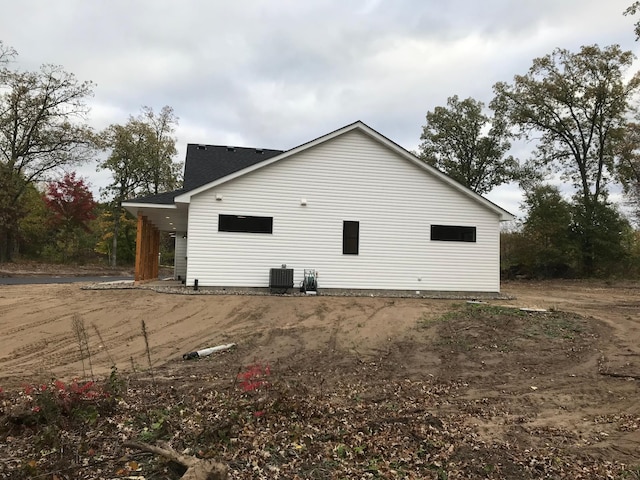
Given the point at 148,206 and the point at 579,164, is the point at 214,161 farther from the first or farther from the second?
the point at 579,164

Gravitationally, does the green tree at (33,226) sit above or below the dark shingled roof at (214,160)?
below

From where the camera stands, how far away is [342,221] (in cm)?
1422

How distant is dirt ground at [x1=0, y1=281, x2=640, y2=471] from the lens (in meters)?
4.63

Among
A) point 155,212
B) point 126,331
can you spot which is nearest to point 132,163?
point 155,212

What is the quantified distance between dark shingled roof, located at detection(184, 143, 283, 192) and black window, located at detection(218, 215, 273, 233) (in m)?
2.84

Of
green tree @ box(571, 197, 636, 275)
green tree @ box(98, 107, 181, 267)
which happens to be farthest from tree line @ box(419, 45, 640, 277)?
green tree @ box(98, 107, 181, 267)

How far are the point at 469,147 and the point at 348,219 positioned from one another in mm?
22928

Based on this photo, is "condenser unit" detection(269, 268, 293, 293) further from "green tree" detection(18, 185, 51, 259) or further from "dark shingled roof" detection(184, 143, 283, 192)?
"green tree" detection(18, 185, 51, 259)

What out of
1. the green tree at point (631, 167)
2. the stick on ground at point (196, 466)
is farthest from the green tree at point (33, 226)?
the green tree at point (631, 167)

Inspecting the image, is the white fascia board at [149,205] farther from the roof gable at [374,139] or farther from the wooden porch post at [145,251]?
the wooden porch post at [145,251]

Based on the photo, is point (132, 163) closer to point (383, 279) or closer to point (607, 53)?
point (383, 279)

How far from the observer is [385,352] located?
742cm

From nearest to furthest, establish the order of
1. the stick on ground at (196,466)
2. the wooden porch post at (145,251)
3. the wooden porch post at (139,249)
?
the stick on ground at (196,466), the wooden porch post at (139,249), the wooden porch post at (145,251)

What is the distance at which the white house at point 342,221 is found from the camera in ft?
44.1
